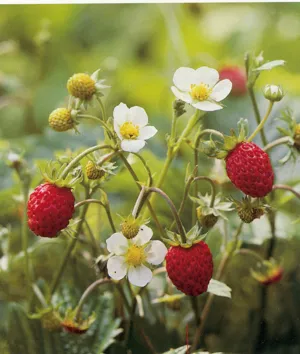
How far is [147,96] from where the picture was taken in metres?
1.23

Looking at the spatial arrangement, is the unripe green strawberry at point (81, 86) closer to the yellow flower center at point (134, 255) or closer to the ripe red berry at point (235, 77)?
the yellow flower center at point (134, 255)

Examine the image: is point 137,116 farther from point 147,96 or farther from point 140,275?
point 147,96

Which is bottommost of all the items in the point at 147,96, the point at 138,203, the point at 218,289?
the point at 147,96

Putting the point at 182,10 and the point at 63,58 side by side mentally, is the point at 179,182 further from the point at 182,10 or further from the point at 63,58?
the point at 182,10

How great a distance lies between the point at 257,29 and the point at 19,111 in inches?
23.2

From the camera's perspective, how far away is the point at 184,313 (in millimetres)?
→ 696

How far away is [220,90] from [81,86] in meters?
0.11

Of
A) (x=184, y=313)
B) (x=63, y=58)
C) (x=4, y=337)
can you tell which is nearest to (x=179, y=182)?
(x=184, y=313)

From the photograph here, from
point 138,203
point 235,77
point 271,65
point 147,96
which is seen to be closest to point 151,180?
point 138,203

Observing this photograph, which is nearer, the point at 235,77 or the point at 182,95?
the point at 182,95

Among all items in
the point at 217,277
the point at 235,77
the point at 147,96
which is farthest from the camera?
the point at 147,96

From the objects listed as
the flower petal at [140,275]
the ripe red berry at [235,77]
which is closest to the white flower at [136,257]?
the flower petal at [140,275]

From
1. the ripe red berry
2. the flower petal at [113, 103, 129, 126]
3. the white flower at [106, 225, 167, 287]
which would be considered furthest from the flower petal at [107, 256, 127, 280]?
the ripe red berry

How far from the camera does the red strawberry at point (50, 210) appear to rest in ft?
1.53
